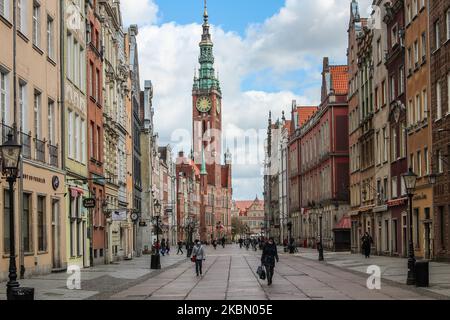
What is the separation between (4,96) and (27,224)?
5422 millimetres

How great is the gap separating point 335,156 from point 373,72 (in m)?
21.2

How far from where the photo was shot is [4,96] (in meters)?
30.9

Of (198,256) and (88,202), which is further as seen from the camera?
(88,202)

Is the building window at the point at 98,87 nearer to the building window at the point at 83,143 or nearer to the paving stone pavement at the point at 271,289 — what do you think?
the building window at the point at 83,143

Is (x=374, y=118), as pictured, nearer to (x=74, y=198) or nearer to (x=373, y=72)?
(x=373, y=72)

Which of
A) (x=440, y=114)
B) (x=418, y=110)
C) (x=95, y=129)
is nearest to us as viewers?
(x=440, y=114)

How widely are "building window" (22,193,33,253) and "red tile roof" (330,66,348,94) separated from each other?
55.0 metres

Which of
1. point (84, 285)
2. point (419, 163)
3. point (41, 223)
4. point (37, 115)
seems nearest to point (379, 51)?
point (419, 163)

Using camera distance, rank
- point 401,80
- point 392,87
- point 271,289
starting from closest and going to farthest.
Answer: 1. point 271,289
2. point 401,80
3. point 392,87

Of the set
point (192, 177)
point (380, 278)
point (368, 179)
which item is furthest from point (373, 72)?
point (192, 177)

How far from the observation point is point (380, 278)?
→ 1316 inches

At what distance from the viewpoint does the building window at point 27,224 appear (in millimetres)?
33250

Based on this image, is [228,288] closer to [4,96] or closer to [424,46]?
[4,96]

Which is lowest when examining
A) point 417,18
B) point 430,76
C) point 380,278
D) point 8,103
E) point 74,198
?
point 380,278
